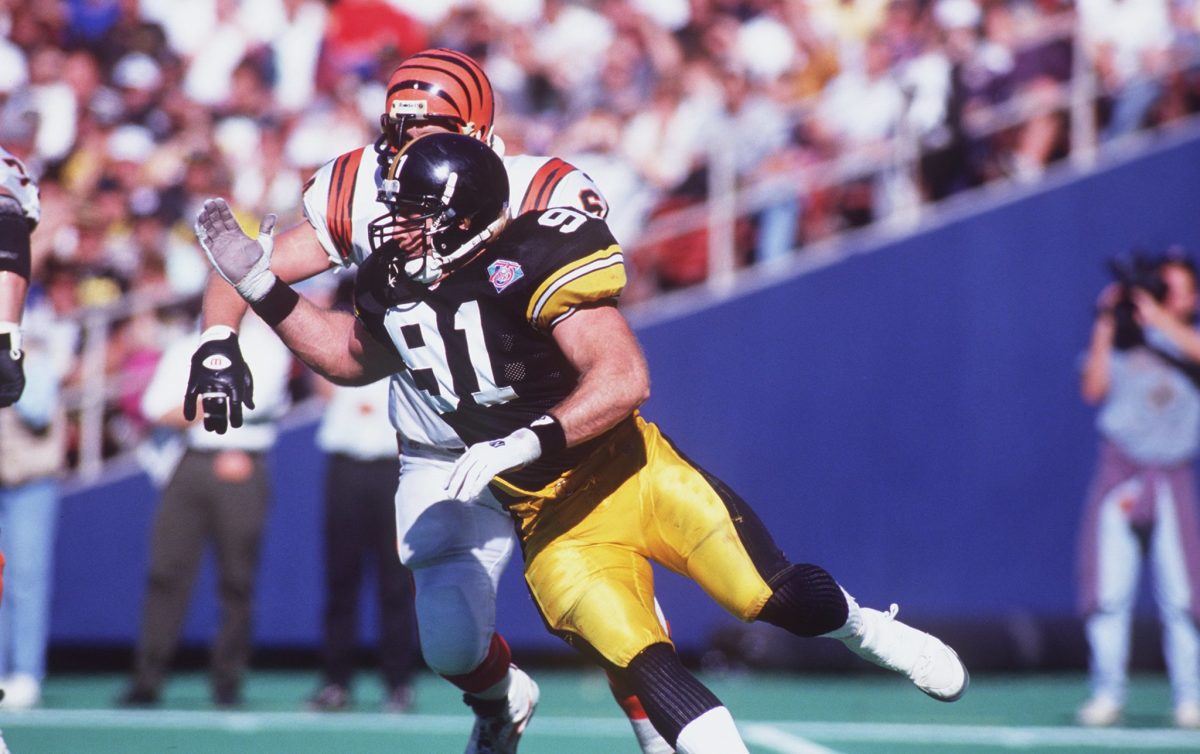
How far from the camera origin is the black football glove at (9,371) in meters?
4.54

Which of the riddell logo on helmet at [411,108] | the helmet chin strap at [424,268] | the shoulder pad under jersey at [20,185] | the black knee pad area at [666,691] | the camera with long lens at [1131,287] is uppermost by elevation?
the camera with long lens at [1131,287]

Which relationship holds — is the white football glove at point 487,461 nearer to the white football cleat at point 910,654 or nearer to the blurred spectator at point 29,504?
the white football cleat at point 910,654

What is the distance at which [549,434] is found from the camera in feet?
12.9

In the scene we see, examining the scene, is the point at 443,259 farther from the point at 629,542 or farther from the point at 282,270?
the point at 629,542

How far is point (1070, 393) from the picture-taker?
33.2ft

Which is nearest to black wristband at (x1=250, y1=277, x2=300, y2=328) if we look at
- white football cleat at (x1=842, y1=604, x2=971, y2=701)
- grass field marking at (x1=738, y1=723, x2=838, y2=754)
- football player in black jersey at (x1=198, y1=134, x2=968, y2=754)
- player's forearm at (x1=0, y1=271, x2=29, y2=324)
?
football player in black jersey at (x1=198, y1=134, x2=968, y2=754)

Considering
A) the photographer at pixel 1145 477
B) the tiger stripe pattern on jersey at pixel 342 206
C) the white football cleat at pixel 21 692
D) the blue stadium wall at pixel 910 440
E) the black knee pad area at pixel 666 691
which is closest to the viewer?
the black knee pad area at pixel 666 691

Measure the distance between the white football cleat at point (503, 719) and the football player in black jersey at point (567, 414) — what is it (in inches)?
35.2

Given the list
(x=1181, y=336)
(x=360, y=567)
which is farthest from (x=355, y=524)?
(x=1181, y=336)

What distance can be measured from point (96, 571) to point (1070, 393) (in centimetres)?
607

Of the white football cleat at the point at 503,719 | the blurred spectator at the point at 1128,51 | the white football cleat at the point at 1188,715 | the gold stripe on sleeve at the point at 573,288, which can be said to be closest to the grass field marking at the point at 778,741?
the white football cleat at the point at 503,719

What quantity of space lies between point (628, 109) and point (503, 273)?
6.78m

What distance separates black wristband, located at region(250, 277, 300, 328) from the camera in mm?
4371

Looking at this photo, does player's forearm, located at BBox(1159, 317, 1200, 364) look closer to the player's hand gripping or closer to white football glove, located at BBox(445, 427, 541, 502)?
white football glove, located at BBox(445, 427, 541, 502)
